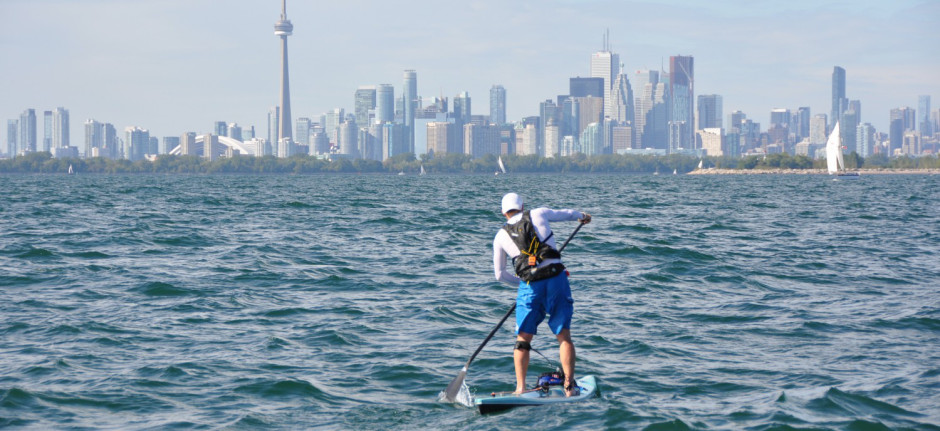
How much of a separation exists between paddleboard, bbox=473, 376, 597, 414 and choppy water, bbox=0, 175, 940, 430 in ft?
0.54

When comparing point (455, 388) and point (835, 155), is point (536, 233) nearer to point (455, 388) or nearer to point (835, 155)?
point (455, 388)

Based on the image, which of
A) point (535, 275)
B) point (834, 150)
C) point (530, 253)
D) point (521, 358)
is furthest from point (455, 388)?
point (834, 150)

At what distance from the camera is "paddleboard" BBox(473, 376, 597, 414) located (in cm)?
1069

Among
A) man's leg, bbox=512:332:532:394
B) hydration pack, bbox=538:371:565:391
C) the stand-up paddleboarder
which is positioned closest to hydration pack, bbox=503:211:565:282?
the stand-up paddleboarder

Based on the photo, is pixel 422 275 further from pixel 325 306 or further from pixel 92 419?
pixel 92 419

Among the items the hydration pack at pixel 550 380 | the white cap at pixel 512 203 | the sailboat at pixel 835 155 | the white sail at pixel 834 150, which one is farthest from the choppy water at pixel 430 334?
the sailboat at pixel 835 155

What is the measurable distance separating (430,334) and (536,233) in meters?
4.74

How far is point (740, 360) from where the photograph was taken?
13.1 m

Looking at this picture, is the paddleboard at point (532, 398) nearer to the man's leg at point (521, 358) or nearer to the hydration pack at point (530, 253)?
the man's leg at point (521, 358)

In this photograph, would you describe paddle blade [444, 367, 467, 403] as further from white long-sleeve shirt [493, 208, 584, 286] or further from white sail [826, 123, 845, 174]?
white sail [826, 123, 845, 174]

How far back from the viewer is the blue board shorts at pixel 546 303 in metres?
10.9

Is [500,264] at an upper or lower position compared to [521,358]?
upper

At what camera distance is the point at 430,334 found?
15023 mm

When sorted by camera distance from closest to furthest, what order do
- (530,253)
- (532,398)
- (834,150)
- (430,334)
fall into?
(530,253) → (532,398) → (430,334) → (834,150)
